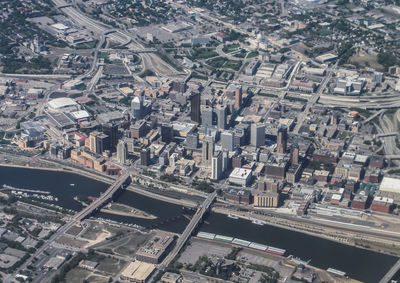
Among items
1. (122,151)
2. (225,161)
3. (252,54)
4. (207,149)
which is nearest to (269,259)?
(225,161)

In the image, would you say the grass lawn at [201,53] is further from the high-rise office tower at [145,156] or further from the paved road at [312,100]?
the high-rise office tower at [145,156]

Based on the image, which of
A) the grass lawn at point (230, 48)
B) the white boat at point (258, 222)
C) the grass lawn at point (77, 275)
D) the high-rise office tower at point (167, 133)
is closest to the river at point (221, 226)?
the white boat at point (258, 222)

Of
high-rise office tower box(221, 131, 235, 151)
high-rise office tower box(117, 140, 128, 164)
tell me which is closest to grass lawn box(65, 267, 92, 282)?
high-rise office tower box(117, 140, 128, 164)

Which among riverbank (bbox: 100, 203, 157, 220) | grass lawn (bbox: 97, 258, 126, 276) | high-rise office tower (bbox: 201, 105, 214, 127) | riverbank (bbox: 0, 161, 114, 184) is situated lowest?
riverbank (bbox: 0, 161, 114, 184)

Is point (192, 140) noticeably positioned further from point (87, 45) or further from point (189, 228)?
point (87, 45)

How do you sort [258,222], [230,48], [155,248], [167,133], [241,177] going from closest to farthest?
[155,248] < [258,222] < [241,177] < [167,133] < [230,48]

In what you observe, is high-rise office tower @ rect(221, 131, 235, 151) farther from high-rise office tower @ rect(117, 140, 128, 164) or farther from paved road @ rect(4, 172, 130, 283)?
paved road @ rect(4, 172, 130, 283)

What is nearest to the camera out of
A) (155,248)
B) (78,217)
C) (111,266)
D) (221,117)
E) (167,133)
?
(111,266)
